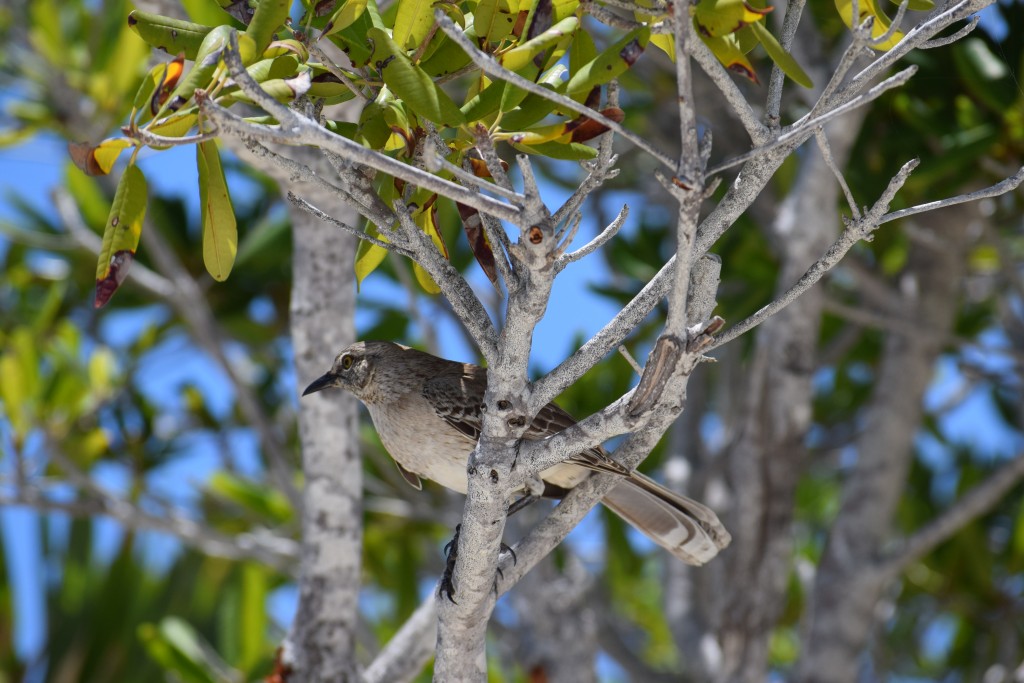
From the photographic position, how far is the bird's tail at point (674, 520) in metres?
3.65

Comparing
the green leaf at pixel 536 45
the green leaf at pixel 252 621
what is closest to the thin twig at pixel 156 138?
the green leaf at pixel 536 45

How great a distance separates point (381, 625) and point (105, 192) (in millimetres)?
3383

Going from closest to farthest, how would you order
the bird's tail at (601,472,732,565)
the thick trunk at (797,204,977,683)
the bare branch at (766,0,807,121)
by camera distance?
the bare branch at (766,0,807,121) → the bird's tail at (601,472,732,565) → the thick trunk at (797,204,977,683)

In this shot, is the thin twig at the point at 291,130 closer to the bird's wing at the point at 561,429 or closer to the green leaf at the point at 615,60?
the green leaf at the point at 615,60

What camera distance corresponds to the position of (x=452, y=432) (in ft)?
13.1

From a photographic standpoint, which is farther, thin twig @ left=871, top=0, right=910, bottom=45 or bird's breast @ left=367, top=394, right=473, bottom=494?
bird's breast @ left=367, top=394, right=473, bottom=494

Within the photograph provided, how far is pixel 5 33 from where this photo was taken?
7.52 m

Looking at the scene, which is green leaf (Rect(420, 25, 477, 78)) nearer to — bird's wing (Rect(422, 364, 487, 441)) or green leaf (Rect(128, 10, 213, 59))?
green leaf (Rect(128, 10, 213, 59))

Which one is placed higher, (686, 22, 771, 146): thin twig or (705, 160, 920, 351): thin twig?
(686, 22, 771, 146): thin twig

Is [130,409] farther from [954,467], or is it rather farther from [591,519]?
[954,467]

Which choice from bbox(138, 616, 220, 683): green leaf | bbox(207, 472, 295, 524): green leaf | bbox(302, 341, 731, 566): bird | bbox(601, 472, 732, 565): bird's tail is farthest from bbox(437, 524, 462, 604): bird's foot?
bbox(207, 472, 295, 524): green leaf

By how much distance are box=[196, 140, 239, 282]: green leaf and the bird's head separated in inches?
63.9

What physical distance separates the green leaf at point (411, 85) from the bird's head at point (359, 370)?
2085 millimetres

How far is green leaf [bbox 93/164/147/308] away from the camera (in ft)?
7.36
